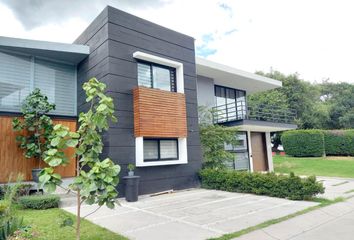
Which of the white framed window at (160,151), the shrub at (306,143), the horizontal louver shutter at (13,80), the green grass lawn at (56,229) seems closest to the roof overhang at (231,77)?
the white framed window at (160,151)

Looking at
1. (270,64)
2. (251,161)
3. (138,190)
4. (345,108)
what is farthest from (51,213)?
(345,108)

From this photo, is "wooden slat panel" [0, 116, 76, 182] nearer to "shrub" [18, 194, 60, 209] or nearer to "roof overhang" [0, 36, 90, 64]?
"shrub" [18, 194, 60, 209]

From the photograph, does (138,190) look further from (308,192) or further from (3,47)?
(3,47)

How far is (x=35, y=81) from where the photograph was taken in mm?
10633

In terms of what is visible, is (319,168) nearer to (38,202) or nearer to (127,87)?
(127,87)

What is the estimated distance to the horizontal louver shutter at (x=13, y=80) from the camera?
32.4ft

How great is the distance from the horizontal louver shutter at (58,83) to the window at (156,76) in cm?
338

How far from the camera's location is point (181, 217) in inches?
257

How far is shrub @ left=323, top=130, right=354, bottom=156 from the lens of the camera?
2250 centimetres

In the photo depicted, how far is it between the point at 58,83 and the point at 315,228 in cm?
1054

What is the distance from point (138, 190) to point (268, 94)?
23826 mm

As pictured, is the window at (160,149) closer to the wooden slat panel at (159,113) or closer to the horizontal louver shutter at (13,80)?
the wooden slat panel at (159,113)

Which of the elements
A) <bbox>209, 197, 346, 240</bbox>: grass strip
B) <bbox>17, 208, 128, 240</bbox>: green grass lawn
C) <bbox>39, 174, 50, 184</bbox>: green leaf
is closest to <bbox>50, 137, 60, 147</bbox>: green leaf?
<bbox>39, 174, 50, 184</bbox>: green leaf

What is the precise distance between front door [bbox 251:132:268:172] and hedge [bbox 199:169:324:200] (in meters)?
7.07
